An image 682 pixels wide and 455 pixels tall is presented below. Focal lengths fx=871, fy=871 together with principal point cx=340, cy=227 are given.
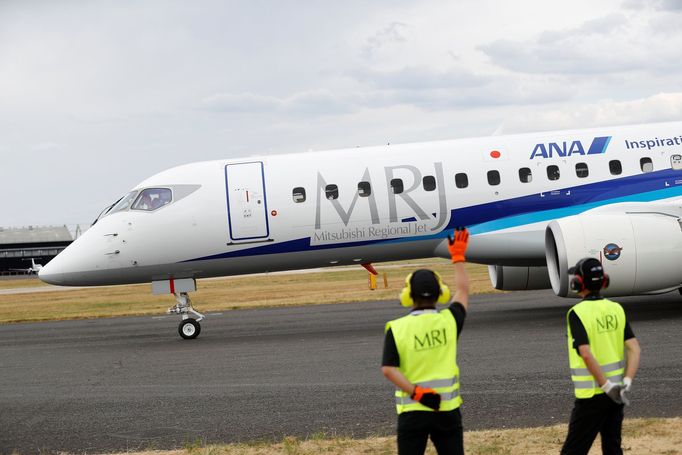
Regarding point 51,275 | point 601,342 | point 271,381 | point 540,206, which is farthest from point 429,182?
point 601,342

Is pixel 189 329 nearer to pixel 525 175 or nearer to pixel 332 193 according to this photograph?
pixel 332 193

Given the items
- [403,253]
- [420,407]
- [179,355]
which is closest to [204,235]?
[179,355]

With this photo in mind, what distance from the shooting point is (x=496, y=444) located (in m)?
8.36

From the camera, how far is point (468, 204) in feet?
60.2

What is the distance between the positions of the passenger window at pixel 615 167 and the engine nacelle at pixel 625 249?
2171 millimetres

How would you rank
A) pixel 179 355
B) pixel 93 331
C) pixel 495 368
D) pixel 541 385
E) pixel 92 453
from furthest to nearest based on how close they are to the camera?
1. pixel 93 331
2. pixel 179 355
3. pixel 495 368
4. pixel 541 385
5. pixel 92 453

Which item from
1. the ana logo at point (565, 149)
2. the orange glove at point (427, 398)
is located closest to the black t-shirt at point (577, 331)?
the orange glove at point (427, 398)

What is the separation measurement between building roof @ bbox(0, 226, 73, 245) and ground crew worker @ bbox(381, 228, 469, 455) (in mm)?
108532

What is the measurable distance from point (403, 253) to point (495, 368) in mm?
6233

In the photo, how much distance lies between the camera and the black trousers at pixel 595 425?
634 cm

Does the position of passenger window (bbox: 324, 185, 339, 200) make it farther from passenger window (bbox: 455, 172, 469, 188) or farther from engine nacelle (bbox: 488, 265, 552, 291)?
engine nacelle (bbox: 488, 265, 552, 291)

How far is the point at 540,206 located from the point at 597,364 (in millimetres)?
12484

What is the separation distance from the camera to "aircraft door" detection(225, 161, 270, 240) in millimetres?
18391

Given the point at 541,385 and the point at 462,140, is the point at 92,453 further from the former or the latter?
the point at 462,140
